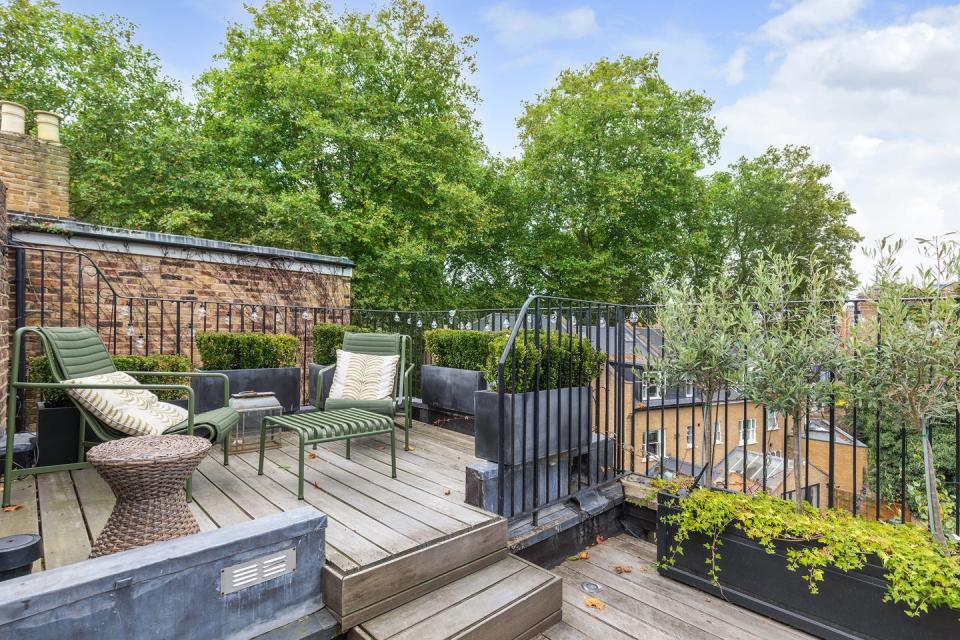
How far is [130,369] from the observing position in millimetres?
3369

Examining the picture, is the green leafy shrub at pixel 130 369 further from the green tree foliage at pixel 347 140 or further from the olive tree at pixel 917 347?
the green tree foliage at pixel 347 140

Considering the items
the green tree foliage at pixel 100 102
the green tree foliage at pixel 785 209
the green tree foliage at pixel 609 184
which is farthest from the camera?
the green tree foliage at pixel 785 209

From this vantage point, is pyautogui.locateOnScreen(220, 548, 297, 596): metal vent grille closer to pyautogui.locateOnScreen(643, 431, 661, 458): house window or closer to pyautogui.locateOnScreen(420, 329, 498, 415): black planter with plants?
pyautogui.locateOnScreen(643, 431, 661, 458): house window

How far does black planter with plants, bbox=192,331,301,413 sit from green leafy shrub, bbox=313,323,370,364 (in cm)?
61

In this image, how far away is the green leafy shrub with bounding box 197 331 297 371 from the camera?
422cm

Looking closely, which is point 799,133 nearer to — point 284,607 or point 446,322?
point 446,322

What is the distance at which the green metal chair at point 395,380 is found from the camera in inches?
148

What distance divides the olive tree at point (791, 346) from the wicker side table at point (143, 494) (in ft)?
9.00

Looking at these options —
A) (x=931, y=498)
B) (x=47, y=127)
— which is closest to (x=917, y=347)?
(x=931, y=498)

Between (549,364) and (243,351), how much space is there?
3.13 m

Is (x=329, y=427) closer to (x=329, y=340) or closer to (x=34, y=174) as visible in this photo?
(x=329, y=340)

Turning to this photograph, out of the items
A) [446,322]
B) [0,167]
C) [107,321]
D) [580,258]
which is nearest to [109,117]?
[0,167]

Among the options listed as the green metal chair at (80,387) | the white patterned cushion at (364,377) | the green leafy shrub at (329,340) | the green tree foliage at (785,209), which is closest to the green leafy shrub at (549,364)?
the white patterned cushion at (364,377)

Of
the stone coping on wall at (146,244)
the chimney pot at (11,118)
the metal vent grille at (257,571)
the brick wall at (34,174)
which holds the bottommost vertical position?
the metal vent grille at (257,571)
